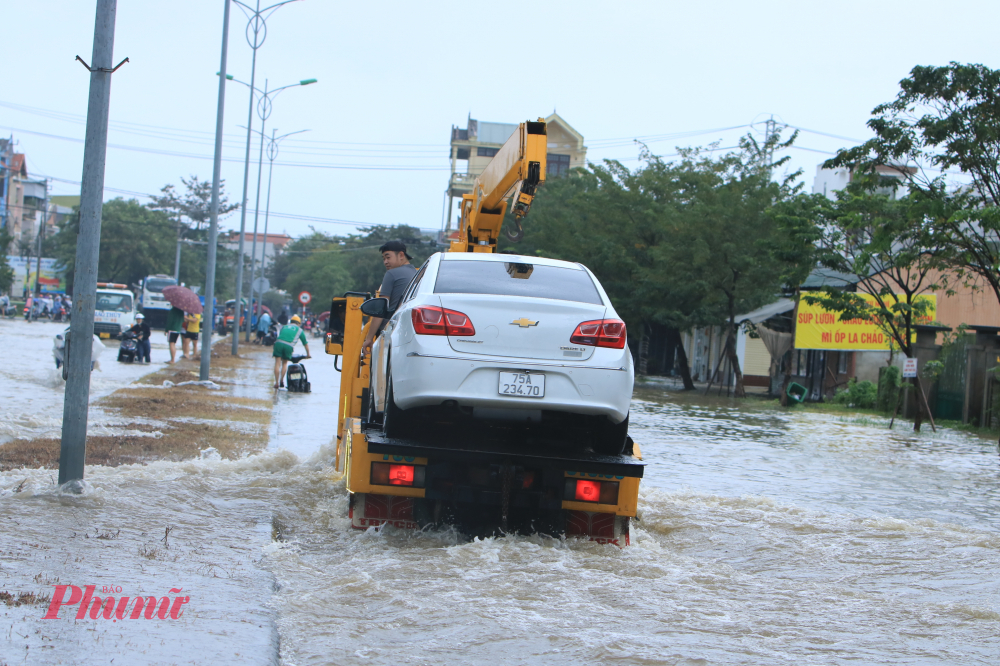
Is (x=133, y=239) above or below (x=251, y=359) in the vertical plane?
above

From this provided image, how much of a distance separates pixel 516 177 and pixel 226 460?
390 centimetres

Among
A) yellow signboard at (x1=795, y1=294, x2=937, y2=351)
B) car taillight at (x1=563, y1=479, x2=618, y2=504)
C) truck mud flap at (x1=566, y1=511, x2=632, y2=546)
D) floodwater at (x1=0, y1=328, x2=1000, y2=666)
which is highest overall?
yellow signboard at (x1=795, y1=294, x2=937, y2=351)

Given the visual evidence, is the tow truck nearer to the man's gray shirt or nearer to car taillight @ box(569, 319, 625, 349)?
car taillight @ box(569, 319, 625, 349)

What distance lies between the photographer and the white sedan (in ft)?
19.6

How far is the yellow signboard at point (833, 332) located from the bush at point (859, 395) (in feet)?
3.59

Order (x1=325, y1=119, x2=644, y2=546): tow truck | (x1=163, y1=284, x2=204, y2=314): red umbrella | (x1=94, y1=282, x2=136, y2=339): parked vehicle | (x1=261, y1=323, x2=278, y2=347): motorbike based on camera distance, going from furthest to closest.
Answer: (x1=261, y1=323, x2=278, y2=347): motorbike
(x1=94, y1=282, x2=136, y2=339): parked vehicle
(x1=163, y1=284, x2=204, y2=314): red umbrella
(x1=325, y1=119, x2=644, y2=546): tow truck

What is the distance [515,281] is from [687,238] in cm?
2572

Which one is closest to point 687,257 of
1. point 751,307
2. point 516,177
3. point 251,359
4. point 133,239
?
point 751,307

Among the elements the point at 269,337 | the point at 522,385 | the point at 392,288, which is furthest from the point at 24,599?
the point at 269,337

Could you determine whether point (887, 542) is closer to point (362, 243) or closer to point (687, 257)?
point (687, 257)

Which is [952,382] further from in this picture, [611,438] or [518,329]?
[518,329]

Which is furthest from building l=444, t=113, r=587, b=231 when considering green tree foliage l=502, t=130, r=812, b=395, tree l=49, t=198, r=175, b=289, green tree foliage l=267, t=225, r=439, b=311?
green tree foliage l=502, t=130, r=812, b=395

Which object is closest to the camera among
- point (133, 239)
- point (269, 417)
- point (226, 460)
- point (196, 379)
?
point (226, 460)

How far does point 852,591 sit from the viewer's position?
601 centimetres
